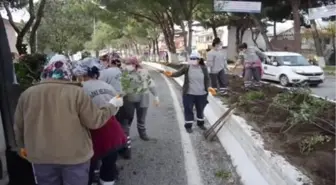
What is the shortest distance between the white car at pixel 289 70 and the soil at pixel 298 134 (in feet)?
38.6

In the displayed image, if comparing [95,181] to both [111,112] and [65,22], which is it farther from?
[65,22]

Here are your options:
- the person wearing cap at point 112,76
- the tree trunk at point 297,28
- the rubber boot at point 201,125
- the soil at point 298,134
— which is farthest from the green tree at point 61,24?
the soil at point 298,134

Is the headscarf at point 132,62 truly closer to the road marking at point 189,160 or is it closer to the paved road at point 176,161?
the paved road at point 176,161

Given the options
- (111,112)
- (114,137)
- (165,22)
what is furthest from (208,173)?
(165,22)

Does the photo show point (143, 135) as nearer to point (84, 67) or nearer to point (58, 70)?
point (84, 67)

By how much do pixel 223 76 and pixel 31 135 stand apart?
918cm

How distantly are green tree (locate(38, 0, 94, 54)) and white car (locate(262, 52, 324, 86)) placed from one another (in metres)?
14.4

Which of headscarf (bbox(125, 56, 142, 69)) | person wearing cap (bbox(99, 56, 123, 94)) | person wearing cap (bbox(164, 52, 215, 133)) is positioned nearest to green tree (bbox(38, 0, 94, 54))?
person wearing cap (bbox(164, 52, 215, 133))

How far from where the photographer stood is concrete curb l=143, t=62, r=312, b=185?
3.94 meters

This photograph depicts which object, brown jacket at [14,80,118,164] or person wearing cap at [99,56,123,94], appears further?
person wearing cap at [99,56,123,94]

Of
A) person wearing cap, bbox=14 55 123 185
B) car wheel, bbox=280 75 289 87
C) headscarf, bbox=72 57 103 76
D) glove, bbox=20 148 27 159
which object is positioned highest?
headscarf, bbox=72 57 103 76

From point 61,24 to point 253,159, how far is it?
121ft

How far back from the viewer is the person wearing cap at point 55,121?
3.44 m

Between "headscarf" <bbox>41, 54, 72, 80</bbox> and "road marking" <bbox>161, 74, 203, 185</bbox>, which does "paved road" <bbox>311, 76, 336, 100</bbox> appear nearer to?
"road marking" <bbox>161, 74, 203, 185</bbox>
